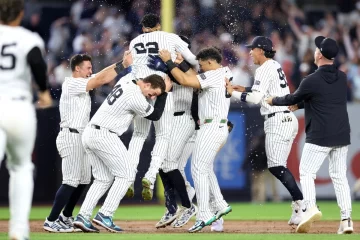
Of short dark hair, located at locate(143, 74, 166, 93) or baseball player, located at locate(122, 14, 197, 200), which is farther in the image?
baseball player, located at locate(122, 14, 197, 200)

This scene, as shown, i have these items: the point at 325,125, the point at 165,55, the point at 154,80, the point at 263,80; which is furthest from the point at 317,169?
the point at 165,55

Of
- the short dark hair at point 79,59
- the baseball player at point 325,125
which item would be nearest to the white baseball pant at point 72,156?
the short dark hair at point 79,59

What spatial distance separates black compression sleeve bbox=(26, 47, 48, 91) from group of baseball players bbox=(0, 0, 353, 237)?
8.74 feet

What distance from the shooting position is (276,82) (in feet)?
36.2

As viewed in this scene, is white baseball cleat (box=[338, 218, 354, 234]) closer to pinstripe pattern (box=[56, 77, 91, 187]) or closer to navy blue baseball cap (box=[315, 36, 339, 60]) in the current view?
navy blue baseball cap (box=[315, 36, 339, 60])

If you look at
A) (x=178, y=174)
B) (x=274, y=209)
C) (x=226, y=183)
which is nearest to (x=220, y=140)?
(x=178, y=174)

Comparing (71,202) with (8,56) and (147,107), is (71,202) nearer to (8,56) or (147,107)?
(147,107)

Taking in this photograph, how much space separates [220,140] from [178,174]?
942 mm

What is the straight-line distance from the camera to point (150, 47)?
Result: 10453mm

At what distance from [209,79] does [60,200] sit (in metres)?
2.23

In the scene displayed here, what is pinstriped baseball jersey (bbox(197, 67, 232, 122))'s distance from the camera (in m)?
10.1

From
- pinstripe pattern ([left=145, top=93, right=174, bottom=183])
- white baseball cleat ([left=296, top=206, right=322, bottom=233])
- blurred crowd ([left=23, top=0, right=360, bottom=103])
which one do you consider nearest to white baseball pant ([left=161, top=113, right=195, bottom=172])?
pinstripe pattern ([left=145, top=93, right=174, bottom=183])

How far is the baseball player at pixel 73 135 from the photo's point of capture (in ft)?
33.6

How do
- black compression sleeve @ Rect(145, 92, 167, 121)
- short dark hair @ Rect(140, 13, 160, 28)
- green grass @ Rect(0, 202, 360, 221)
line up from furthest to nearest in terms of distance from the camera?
green grass @ Rect(0, 202, 360, 221) → short dark hair @ Rect(140, 13, 160, 28) → black compression sleeve @ Rect(145, 92, 167, 121)
